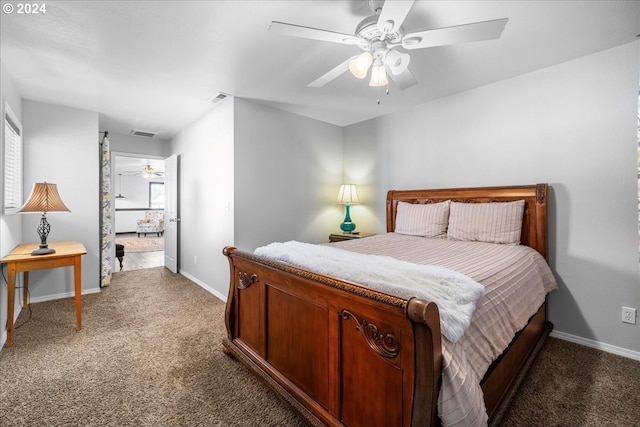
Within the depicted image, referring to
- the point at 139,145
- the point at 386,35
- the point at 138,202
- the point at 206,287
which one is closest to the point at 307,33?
the point at 386,35

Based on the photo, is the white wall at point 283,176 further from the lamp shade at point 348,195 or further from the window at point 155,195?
the window at point 155,195

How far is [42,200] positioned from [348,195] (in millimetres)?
3280

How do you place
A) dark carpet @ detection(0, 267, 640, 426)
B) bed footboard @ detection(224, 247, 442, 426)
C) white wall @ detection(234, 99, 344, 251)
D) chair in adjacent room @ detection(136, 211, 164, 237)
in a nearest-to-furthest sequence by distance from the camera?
bed footboard @ detection(224, 247, 442, 426), dark carpet @ detection(0, 267, 640, 426), white wall @ detection(234, 99, 344, 251), chair in adjacent room @ detection(136, 211, 164, 237)

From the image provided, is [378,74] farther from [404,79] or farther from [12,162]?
[12,162]

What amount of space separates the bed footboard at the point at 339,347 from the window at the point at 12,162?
2610mm

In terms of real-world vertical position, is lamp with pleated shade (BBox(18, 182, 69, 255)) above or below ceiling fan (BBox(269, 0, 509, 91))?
below

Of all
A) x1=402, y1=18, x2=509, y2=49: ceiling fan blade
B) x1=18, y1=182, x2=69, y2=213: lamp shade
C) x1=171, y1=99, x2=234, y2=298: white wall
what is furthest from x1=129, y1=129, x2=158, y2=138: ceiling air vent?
x1=402, y1=18, x2=509, y2=49: ceiling fan blade

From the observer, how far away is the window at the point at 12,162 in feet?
8.99

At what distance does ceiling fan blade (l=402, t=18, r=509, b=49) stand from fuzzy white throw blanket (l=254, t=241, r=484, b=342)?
1.25 m

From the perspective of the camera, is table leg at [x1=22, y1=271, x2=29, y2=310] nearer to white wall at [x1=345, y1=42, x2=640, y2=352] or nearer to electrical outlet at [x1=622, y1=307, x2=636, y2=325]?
white wall at [x1=345, y1=42, x2=640, y2=352]

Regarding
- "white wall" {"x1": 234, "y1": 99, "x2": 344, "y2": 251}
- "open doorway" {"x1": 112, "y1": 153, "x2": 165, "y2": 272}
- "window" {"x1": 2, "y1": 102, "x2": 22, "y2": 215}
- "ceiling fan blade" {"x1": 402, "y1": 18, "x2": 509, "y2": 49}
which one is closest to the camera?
"ceiling fan blade" {"x1": 402, "y1": 18, "x2": 509, "y2": 49}

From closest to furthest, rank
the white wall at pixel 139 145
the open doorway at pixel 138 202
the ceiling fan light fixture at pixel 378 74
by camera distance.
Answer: the ceiling fan light fixture at pixel 378 74
the white wall at pixel 139 145
the open doorway at pixel 138 202

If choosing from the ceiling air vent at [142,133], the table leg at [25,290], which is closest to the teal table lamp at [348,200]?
the ceiling air vent at [142,133]

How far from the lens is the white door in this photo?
4.89 metres
